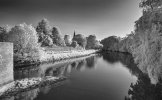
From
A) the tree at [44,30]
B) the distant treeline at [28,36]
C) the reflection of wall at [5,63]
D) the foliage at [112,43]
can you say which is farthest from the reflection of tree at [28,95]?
the foliage at [112,43]

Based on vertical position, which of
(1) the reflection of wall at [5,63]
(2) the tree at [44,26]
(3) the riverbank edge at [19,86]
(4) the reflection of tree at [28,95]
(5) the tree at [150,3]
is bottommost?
(4) the reflection of tree at [28,95]

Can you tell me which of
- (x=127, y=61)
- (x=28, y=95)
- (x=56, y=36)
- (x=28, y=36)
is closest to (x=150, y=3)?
(x=28, y=95)

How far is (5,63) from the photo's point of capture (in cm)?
1526

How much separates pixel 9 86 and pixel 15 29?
22.4 meters

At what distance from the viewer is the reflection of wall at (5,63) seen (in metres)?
14.7

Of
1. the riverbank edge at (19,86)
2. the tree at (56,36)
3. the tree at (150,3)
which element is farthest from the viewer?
the tree at (56,36)

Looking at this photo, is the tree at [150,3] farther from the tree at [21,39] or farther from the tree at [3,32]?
the tree at [3,32]

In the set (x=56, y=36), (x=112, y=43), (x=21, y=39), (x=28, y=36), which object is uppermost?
(x=56, y=36)

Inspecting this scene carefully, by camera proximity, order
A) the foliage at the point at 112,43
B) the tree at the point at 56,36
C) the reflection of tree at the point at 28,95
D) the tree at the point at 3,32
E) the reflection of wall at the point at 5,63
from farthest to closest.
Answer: the foliage at the point at 112,43 < the tree at the point at 56,36 < the tree at the point at 3,32 < the reflection of wall at the point at 5,63 < the reflection of tree at the point at 28,95

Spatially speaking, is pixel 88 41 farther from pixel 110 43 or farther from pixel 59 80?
pixel 59 80

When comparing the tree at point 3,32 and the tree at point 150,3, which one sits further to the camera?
the tree at point 3,32

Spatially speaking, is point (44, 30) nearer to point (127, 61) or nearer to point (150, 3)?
point (127, 61)

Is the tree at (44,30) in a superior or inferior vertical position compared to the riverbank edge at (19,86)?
superior

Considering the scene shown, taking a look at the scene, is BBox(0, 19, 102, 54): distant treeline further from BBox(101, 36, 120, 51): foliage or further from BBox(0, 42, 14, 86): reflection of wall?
BBox(101, 36, 120, 51): foliage
